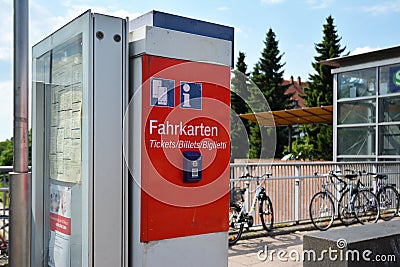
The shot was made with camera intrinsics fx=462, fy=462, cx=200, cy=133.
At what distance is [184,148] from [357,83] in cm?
1170

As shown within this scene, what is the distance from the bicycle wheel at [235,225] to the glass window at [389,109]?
775 centimetres

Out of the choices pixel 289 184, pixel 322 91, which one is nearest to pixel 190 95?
pixel 289 184

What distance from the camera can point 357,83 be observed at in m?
13.6

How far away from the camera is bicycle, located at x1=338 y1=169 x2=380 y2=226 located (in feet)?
27.3

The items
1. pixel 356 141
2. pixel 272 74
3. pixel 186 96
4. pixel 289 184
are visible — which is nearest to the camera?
pixel 186 96

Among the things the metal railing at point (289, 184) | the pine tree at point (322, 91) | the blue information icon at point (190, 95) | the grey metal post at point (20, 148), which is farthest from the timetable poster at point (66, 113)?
the pine tree at point (322, 91)

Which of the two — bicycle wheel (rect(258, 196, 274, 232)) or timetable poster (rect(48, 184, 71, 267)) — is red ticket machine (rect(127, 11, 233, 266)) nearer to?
timetable poster (rect(48, 184, 71, 267))

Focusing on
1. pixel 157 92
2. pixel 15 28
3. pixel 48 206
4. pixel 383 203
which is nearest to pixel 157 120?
pixel 157 92

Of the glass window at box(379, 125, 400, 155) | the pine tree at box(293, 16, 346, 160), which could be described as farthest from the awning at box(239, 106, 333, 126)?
the pine tree at box(293, 16, 346, 160)

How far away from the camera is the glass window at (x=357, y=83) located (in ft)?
43.4

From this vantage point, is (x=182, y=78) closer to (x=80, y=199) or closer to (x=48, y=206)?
(x=80, y=199)

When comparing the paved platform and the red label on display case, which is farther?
the paved platform

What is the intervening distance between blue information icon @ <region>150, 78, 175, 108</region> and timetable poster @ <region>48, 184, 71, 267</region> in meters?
0.89

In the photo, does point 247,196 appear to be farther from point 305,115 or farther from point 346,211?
point 305,115
